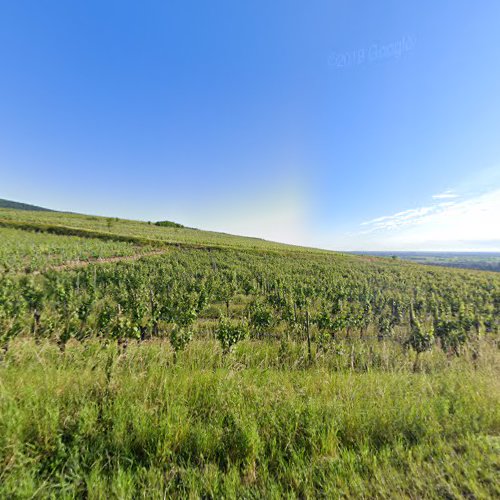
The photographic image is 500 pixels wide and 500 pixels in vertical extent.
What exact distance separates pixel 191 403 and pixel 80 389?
1.55 metres

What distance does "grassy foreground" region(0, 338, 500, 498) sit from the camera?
2002mm

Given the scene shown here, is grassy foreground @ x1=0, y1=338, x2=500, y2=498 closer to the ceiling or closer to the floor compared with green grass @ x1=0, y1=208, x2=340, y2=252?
closer to the floor

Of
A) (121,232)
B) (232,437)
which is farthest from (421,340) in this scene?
(121,232)

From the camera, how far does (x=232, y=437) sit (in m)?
2.44

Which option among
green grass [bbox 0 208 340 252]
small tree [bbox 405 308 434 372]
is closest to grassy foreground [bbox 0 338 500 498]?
small tree [bbox 405 308 434 372]

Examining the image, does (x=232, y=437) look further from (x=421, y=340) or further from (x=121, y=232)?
(x=121, y=232)

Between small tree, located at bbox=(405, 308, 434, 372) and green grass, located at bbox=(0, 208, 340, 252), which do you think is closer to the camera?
small tree, located at bbox=(405, 308, 434, 372)

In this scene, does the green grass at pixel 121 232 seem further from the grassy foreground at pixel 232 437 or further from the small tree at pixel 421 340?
the grassy foreground at pixel 232 437

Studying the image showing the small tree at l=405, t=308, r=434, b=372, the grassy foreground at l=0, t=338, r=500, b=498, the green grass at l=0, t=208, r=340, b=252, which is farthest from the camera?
the green grass at l=0, t=208, r=340, b=252

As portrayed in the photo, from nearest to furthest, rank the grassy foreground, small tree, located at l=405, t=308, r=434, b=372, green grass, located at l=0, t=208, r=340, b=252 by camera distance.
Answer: the grassy foreground → small tree, located at l=405, t=308, r=434, b=372 → green grass, located at l=0, t=208, r=340, b=252

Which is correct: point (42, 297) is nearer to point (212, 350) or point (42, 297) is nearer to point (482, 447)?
point (212, 350)

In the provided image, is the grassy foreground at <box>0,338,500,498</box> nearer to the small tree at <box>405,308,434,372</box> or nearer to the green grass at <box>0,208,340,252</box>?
the small tree at <box>405,308,434,372</box>

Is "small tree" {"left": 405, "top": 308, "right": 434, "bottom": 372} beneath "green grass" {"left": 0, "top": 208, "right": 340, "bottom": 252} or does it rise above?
beneath

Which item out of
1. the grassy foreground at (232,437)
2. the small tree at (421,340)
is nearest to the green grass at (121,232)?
the small tree at (421,340)
